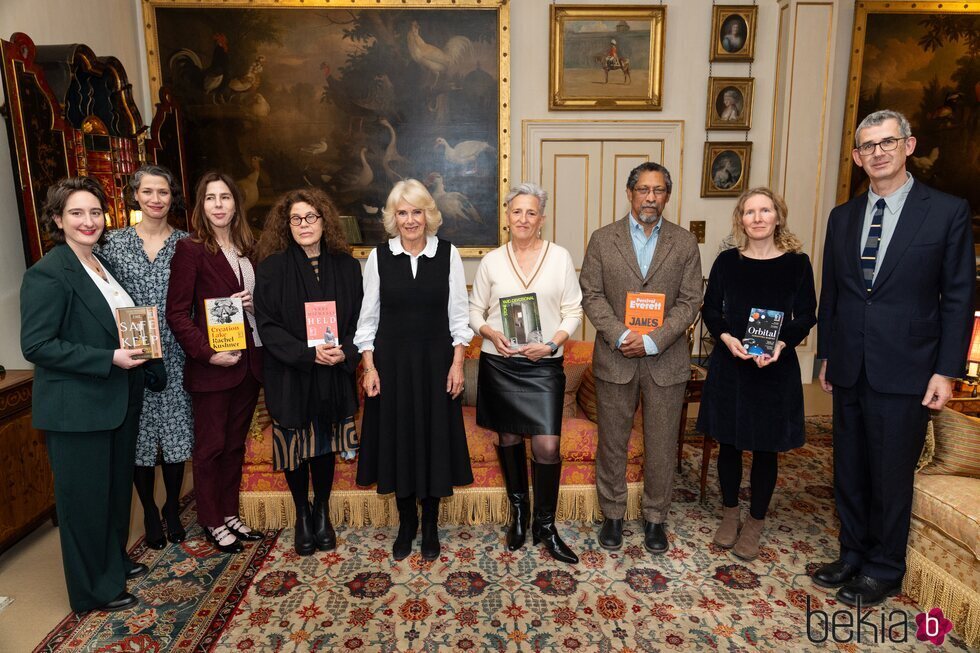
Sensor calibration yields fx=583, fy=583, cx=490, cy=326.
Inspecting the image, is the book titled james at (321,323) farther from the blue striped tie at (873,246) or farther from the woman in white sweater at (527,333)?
the blue striped tie at (873,246)

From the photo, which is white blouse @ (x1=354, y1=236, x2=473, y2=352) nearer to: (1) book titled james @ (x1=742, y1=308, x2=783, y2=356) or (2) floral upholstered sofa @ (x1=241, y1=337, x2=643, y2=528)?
(2) floral upholstered sofa @ (x1=241, y1=337, x2=643, y2=528)

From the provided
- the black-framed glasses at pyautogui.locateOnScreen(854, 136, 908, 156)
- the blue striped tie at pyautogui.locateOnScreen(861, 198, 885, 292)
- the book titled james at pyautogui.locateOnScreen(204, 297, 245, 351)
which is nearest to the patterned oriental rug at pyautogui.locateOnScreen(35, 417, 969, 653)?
the book titled james at pyautogui.locateOnScreen(204, 297, 245, 351)

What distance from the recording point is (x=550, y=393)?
292 centimetres

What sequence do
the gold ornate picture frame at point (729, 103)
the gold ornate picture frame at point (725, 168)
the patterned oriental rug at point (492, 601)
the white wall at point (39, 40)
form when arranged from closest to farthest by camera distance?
the patterned oriental rug at point (492, 601) < the white wall at point (39, 40) < the gold ornate picture frame at point (729, 103) < the gold ornate picture frame at point (725, 168)

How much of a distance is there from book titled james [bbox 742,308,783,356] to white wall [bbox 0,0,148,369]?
433 centimetres

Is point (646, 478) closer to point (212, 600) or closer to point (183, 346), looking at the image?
point (212, 600)

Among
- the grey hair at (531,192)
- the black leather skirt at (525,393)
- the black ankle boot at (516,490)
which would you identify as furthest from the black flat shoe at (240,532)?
the grey hair at (531,192)

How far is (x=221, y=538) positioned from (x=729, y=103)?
20.0ft

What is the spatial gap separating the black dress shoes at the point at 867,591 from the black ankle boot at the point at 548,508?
1246 millimetres

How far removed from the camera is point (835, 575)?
9.24 ft

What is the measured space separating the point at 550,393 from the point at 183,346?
1846 millimetres

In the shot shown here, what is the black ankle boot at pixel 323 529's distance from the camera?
3188 mm

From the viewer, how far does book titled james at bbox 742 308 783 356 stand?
271 centimetres

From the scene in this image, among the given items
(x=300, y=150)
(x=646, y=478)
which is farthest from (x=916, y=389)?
(x=300, y=150)
